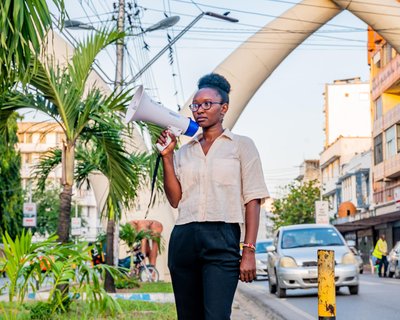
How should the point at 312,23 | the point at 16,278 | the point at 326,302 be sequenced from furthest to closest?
1. the point at 312,23
2. the point at 16,278
3. the point at 326,302

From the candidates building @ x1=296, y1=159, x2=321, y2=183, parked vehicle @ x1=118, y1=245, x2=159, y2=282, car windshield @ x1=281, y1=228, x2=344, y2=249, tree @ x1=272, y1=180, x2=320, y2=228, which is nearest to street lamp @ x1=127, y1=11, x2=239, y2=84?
parked vehicle @ x1=118, y1=245, x2=159, y2=282

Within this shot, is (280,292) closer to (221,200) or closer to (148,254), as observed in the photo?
(148,254)

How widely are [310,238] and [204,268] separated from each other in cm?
1462

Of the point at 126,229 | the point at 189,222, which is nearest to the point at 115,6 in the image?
the point at 126,229

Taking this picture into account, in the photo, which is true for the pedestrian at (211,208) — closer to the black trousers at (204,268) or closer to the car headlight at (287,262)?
the black trousers at (204,268)

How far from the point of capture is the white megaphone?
4785mm

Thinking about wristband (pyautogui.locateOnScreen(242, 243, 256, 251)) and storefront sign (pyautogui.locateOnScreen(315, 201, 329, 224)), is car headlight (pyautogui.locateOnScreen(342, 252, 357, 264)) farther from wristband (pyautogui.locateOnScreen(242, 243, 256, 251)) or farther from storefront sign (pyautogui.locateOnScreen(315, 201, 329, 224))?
storefront sign (pyautogui.locateOnScreen(315, 201, 329, 224))

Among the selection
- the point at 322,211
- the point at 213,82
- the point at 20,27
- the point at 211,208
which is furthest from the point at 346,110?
the point at 211,208

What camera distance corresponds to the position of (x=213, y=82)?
5.03 m

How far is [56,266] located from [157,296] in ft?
25.9

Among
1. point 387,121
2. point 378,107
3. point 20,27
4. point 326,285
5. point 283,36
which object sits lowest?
point 326,285

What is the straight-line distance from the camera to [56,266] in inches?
321

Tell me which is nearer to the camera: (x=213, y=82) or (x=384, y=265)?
(x=213, y=82)

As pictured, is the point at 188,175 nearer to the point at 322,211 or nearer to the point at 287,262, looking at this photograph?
the point at 287,262
